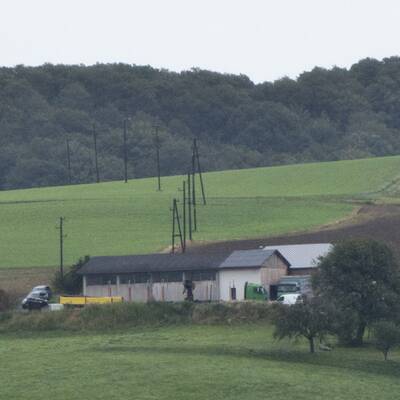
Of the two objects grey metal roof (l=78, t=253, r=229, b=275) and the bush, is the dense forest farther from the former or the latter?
the bush

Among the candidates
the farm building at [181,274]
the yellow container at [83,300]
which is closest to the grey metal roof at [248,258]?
the farm building at [181,274]

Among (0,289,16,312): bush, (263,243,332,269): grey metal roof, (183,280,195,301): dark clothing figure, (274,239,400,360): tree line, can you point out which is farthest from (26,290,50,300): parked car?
(274,239,400,360): tree line

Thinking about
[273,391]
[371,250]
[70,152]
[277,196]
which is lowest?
[273,391]

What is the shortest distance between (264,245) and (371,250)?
23.2 meters

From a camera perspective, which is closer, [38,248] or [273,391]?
[273,391]

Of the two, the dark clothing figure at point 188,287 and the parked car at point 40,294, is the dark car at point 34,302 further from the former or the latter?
the dark clothing figure at point 188,287

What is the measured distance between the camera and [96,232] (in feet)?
325

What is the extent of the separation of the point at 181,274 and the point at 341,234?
15728mm

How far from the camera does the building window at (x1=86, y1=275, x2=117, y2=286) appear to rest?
7844cm

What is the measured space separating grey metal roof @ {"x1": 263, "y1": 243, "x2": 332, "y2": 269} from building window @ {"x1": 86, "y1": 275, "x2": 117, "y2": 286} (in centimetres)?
846

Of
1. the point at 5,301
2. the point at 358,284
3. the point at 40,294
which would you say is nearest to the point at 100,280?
the point at 40,294

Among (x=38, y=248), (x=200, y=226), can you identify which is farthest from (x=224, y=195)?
(x=38, y=248)

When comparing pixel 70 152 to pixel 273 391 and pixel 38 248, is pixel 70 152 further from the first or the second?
pixel 273 391

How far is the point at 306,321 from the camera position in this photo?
193 feet
